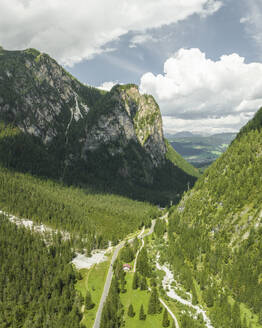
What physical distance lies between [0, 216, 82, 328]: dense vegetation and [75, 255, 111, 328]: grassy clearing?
391 centimetres

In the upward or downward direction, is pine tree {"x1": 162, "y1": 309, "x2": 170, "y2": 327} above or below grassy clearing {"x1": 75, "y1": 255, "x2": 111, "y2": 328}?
above

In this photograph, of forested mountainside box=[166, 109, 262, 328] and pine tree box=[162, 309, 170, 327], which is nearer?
pine tree box=[162, 309, 170, 327]

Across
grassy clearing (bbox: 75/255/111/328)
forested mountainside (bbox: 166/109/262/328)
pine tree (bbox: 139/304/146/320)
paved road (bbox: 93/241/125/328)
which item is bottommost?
grassy clearing (bbox: 75/255/111/328)

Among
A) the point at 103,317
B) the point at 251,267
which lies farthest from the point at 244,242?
the point at 103,317

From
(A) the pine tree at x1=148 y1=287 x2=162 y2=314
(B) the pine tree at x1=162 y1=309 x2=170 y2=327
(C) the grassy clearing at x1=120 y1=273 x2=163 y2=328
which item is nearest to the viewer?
(B) the pine tree at x1=162 y1=309 x2=170 y2=327

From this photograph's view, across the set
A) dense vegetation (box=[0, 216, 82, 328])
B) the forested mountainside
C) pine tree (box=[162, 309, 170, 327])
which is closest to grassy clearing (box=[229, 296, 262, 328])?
the forested mountainside

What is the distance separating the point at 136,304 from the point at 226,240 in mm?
64343

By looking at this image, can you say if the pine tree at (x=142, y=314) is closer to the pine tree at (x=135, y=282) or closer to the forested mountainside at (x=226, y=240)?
the pine tree at (x=135, y=282)

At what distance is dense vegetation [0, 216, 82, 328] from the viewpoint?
3583 inches

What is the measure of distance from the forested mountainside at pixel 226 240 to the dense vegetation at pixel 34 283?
5283cm

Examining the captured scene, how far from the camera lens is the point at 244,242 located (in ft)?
400

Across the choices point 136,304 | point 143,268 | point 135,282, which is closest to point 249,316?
point 136,304

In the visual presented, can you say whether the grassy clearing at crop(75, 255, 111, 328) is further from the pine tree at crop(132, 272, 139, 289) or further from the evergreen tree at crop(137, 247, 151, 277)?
the evergreen tree at crop(137, 247, 151, 277)

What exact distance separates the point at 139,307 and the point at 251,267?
175ft
